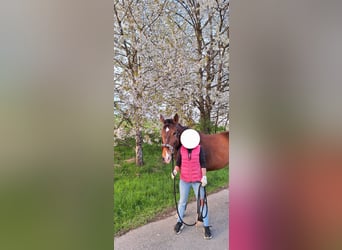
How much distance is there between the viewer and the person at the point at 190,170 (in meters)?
1.80

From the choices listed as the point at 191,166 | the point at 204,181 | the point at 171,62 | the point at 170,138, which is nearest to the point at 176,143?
the point at 170,138

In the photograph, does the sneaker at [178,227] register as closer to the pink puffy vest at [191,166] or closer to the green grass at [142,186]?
the green grass at [142,186]

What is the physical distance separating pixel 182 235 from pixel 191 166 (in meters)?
0.50

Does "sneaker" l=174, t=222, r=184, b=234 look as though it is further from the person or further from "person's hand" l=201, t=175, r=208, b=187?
"person's hand" l=201, t=175, r=208, b=187

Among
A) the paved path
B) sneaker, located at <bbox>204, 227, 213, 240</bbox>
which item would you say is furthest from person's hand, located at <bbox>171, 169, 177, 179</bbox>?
sneaker, located at <bbox>204, 227, 213, 240</bbox>

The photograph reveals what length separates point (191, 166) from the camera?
5.95ft
